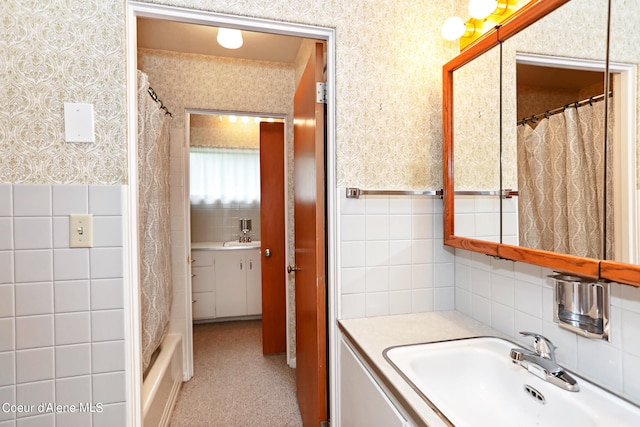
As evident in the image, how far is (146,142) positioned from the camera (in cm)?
166

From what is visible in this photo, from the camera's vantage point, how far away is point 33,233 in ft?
3.54

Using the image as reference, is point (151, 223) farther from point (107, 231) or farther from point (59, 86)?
point (59, 86)

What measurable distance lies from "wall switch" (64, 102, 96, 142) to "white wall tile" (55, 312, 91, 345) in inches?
25.0


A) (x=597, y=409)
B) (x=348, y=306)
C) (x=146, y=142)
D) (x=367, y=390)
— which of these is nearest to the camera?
(x=597, y=409)

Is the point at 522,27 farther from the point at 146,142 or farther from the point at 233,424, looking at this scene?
the point at 233,424

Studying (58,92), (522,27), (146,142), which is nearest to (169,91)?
(146,142)

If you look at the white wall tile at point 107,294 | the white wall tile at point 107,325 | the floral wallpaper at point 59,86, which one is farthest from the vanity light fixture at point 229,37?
the white wall tile at point 107,325

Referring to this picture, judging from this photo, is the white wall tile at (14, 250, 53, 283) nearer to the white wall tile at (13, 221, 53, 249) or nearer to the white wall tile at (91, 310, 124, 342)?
the white wall tile at (13, 221, 53, 249)

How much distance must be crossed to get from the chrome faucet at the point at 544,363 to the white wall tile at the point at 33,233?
1.58 meters

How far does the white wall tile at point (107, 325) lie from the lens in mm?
1131

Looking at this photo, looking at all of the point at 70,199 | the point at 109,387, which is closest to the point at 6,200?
the point at 70,199

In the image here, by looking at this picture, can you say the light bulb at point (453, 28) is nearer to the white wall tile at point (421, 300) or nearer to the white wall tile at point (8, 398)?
the white wall tile at point (421, 300)

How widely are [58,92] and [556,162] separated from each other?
166 centimetres

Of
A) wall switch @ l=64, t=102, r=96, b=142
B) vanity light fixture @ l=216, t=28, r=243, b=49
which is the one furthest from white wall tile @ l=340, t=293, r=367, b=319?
vanity light fixture @ l=216, t=28, r=243, b=49
